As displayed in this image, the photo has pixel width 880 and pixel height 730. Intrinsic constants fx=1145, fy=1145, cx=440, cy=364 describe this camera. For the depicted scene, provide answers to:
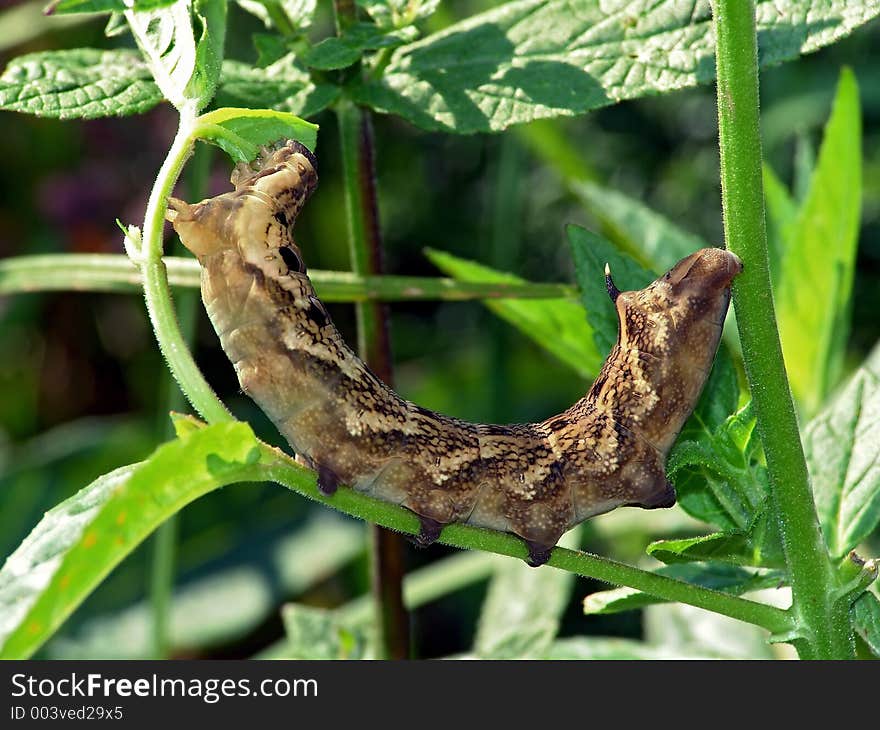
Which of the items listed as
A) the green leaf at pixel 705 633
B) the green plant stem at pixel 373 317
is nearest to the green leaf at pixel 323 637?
the green plant stem at pixel 373 317

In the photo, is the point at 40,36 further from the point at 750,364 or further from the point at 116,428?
the point at 750,364

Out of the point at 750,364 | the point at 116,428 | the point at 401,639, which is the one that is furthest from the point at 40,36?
the point at 750,364

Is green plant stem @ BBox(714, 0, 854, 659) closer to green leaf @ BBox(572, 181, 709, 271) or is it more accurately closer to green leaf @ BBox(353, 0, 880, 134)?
green leaf @ BBox(353, 0, 880, 134)

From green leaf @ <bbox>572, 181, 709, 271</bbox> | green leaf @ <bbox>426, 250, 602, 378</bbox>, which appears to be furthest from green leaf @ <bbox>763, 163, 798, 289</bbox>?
green leaf @ <bbox>426, 250, 602, 378</bbox>

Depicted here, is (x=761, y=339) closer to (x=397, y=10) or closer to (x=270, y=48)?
(x=397, y=10)

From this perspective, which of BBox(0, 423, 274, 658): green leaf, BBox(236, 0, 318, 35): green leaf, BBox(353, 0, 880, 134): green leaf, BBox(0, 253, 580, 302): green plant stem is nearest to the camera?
BBox(0, 423, 274, 658): green leaf

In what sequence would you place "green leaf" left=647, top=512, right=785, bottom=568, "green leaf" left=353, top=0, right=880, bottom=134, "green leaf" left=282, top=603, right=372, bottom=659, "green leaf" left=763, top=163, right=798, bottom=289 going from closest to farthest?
"green leaf" left=647, top=512, right=785, bottom=568, "green leaf" left=353, top=0, right=880, bottom=134, "green leaf" left=282, top=603, right=372, bottom=659, "green leaf" left=763, top=163, right=798, bottom=289

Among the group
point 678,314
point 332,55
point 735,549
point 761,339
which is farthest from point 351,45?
point 735,549
